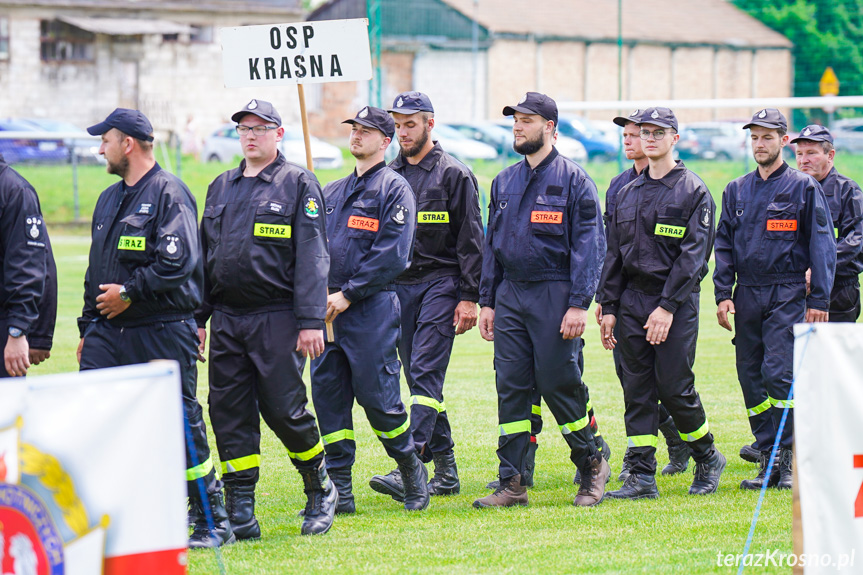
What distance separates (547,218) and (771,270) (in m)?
1.64

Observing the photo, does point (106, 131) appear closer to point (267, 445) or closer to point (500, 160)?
point (267, 445)

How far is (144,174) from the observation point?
606cm

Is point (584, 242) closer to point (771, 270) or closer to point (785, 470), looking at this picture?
point (771, 270)

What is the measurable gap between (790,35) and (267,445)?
34045mm

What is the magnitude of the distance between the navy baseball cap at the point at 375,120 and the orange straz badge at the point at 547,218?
1.01 meters

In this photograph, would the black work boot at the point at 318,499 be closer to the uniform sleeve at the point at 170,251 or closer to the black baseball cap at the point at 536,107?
the uniform sleeve at the point at 170,251

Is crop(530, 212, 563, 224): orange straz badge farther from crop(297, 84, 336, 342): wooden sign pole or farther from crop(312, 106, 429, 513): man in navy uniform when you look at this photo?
crop(297, 84, 336, 342): wooden sign pole

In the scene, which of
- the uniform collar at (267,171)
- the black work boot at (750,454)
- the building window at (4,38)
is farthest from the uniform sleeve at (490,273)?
the building window at (4,38)

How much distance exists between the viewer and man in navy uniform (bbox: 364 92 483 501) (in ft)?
24.4

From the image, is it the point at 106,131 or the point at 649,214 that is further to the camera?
the point at 649,214

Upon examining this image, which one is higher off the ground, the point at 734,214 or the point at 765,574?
the point at 734,214

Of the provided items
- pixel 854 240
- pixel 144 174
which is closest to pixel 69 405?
pixel 144 174

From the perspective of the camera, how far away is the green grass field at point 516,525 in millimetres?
5535

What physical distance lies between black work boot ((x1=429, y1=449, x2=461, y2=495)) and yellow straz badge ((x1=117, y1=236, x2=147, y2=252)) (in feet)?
8.27
